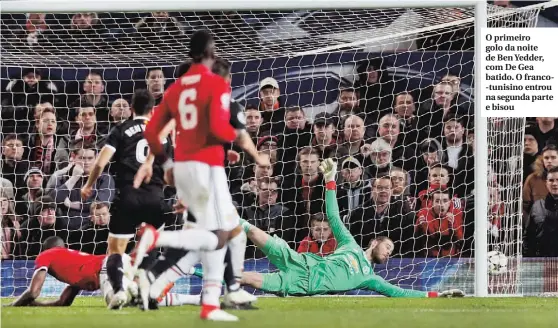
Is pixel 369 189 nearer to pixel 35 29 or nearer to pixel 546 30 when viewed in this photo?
pixel 546 30

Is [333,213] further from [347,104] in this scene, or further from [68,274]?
[68,274]

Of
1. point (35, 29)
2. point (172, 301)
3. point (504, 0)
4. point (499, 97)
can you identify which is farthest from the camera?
point (504, 0)

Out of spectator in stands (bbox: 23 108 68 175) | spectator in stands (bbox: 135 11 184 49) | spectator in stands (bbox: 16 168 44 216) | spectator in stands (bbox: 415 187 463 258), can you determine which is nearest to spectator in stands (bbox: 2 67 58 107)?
spectator in stands (bbox: 23 108 68 175)

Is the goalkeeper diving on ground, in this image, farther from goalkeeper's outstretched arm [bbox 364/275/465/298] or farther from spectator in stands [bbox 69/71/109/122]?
spectator in stands [bbox 69/71/109/122]

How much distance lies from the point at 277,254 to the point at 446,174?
72.7 inches

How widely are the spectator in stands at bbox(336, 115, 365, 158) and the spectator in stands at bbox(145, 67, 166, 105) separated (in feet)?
5.27

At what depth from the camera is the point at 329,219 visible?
7.57 meters

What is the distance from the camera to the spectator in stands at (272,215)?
315 inches

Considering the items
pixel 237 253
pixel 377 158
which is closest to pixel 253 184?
pixel 377 158

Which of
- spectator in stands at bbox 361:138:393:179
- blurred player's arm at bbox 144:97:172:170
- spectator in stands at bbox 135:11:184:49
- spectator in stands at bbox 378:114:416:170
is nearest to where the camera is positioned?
blurred player's arm at bbox 144:97:172:170

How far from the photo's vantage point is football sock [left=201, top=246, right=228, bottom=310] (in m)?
6.12

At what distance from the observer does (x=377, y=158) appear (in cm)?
837

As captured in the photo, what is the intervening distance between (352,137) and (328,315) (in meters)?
2.30

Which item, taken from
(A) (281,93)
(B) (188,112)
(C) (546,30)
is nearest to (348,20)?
(A) (281,93)
